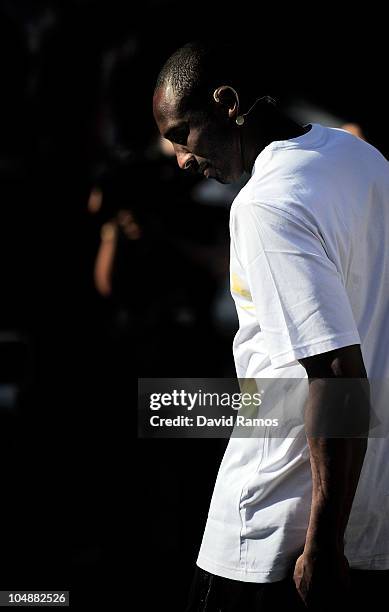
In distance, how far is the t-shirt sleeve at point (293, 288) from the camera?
1947 mm

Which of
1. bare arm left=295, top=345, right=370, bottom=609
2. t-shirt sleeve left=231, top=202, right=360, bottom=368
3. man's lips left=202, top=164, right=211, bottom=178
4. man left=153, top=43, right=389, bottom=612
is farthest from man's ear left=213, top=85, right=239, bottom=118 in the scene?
bare arm left=295, top=345, right=370, bottom=609

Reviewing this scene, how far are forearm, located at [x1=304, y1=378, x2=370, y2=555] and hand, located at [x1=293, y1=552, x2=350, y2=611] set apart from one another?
0.09 ft

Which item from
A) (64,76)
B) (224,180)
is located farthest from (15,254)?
(224,180)

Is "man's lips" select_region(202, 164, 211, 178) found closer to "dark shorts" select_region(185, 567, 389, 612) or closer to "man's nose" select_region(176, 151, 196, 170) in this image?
"man's nose" select_region(176, 151, 196, 170)

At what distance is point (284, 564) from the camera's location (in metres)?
2.15

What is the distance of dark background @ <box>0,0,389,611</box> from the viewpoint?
15.0 ft

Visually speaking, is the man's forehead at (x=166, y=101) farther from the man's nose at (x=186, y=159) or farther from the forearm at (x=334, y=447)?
the forearm at (x=334, y=447)

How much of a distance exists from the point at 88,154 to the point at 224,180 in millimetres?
3939

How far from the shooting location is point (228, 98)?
7.38ft

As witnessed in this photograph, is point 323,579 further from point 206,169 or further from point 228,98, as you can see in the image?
point 228,98

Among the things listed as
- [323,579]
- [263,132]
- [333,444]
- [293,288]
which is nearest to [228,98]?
[263,132]

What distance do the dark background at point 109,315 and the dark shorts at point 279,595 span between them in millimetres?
2022

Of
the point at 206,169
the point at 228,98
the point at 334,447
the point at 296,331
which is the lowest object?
the point at 334,447

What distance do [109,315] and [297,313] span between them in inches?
130
